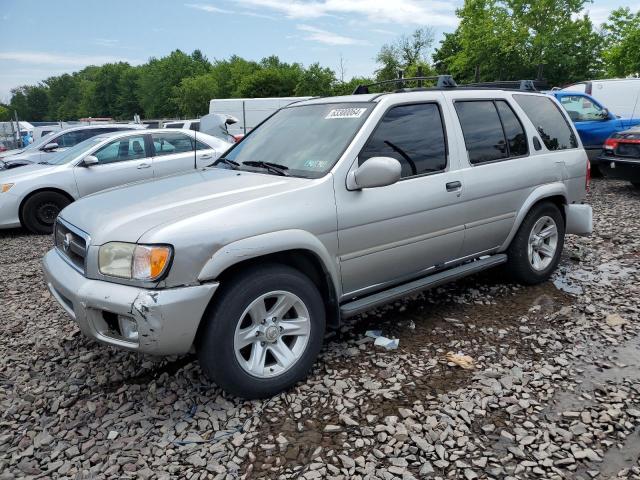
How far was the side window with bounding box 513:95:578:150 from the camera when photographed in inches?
181

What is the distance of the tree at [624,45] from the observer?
28984 millimetres

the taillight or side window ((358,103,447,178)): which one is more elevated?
side window ((358,103,447,178))

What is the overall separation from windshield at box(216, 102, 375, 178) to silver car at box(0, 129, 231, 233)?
378 cm

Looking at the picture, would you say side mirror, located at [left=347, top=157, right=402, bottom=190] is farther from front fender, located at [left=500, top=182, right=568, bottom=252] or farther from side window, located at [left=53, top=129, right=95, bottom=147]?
side window, located at [left=53, top=129, right=95, bottom=147]

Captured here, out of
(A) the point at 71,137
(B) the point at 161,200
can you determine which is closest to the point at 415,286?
(B) the point at 161,200

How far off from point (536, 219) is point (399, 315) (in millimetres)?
1627

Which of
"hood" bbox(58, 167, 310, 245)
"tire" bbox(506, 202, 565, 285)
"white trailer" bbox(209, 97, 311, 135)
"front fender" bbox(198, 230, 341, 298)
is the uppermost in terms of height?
"white trailer" bbox(209, 97, 311, 135)

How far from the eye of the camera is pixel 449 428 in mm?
2672

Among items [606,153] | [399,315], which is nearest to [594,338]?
[399,315]

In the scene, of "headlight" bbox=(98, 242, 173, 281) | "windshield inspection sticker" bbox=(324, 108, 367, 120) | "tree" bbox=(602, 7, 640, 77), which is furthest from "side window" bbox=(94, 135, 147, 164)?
"tree" bbox=(602, 7, 640, 77)

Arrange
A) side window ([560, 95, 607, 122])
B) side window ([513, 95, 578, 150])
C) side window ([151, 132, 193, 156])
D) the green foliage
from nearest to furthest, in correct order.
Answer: side window ([513, 95, 578, 150]) → side window ([151, 132, 193, 156]) → side window ([560, 95, 607, 122]) → the green foliage

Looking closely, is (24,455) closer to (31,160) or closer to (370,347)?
(370,347)

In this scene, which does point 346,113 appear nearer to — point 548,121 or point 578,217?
point 548,121

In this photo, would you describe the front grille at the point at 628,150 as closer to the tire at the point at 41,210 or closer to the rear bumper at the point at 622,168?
the rear bumper at the point at 622,168
